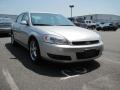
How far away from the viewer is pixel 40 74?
4711 millimetres

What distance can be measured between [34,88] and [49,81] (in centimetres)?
49

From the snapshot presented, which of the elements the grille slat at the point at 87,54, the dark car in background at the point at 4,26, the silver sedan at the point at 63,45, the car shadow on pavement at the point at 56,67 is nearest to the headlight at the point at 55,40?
the silver sedan at the point at 63,45

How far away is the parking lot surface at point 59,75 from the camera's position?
3.96 metres

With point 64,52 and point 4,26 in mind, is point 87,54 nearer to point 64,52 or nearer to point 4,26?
point 64,52

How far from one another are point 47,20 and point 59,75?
7.96 feet

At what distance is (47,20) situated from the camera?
255 inches

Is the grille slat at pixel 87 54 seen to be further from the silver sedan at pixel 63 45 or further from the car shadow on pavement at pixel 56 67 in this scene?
the car shadow on pavement at pixel 56 67

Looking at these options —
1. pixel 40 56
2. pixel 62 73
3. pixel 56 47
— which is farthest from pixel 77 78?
pixel 40 56

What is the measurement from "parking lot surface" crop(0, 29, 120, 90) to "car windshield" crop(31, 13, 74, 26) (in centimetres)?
129

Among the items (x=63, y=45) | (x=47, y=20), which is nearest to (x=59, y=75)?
(x=63, y=45)

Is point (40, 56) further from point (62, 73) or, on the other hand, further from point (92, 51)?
point (92, 51)

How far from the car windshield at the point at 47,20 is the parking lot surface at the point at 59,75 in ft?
4.23

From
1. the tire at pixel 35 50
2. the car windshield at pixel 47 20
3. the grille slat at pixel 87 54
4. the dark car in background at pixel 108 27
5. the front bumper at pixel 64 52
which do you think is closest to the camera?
the front bumper at pixel 64 52

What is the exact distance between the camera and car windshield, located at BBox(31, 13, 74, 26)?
6219 mm
